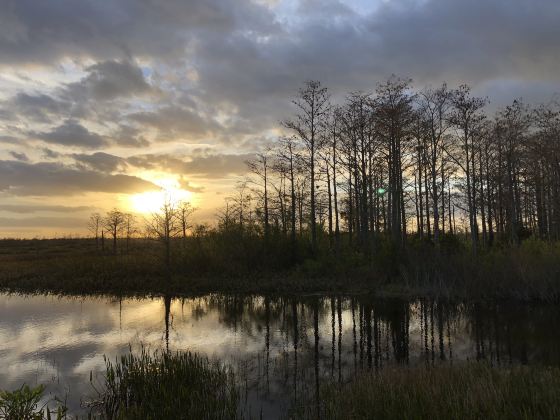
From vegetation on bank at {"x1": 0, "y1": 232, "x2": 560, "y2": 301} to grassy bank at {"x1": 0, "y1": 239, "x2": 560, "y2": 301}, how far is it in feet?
0.17

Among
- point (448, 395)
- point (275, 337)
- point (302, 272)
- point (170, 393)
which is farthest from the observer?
point (302, 272)

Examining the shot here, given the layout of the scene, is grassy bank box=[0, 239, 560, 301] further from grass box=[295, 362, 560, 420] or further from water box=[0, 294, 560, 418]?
grass box=[295, 362, 560, 420]

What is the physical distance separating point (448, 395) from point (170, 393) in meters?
5.18

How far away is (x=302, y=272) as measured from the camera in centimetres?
3131

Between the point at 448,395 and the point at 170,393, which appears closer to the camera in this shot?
the point at 448,395

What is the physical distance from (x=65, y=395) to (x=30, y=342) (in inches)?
270

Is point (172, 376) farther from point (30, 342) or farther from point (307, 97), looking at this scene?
point (307, 97)

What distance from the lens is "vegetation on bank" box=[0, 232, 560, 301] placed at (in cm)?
2244

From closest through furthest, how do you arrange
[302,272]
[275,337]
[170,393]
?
[170,393], [275,337], [302,272]

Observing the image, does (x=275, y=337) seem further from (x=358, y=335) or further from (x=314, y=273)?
(x=314, y=273)

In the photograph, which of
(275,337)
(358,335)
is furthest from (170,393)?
(358,335)

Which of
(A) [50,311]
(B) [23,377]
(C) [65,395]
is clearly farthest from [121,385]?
(A) [50,311]

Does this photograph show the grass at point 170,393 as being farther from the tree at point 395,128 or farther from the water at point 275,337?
the tree at point 395,128

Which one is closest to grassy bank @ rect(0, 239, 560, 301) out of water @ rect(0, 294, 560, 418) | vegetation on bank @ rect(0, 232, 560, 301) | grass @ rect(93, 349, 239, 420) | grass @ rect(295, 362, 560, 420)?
vegetation on bank @ rect(0, 232, 560, 301)
